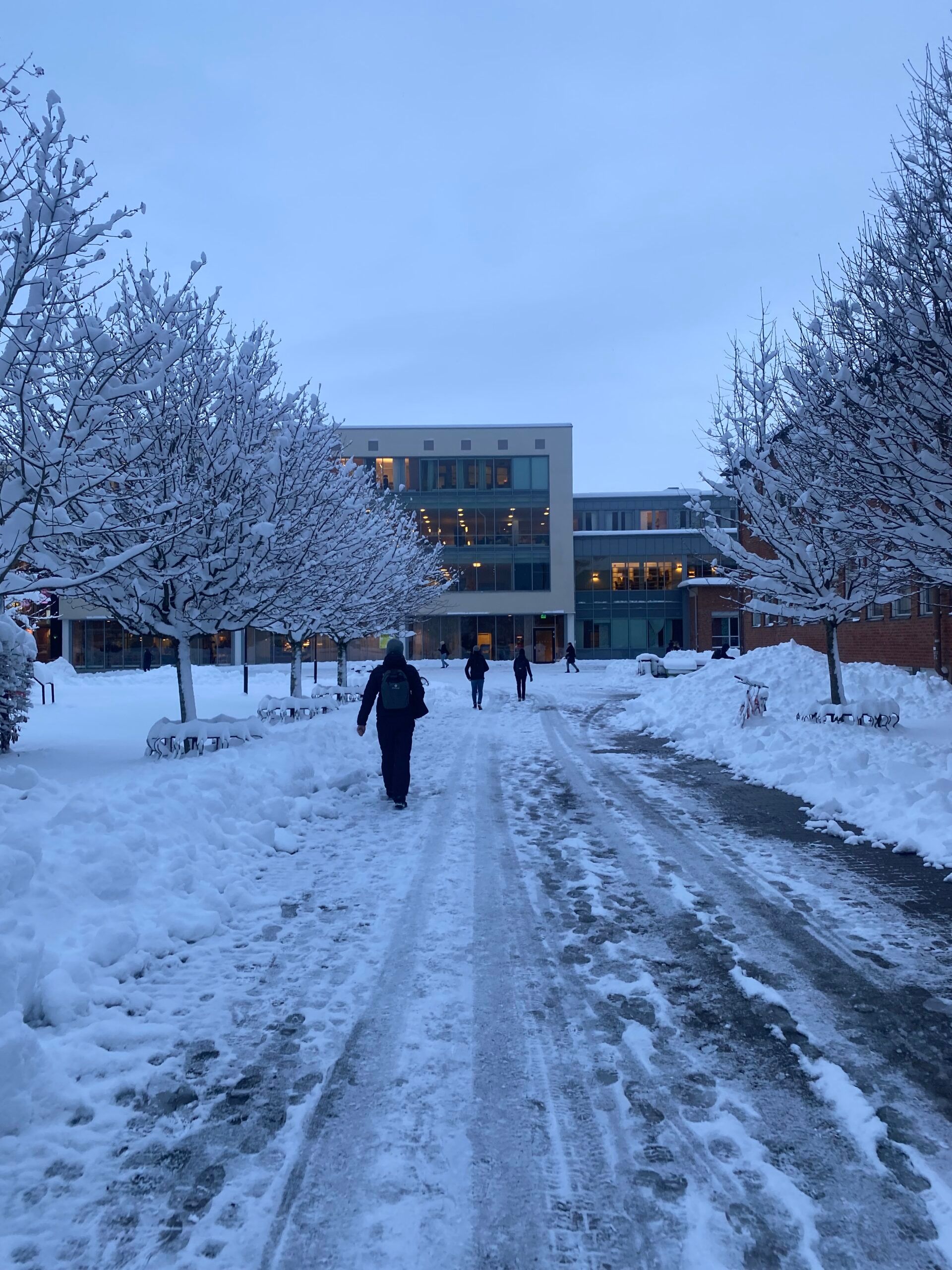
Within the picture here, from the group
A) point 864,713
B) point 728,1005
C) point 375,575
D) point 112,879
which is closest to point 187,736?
point 112,879

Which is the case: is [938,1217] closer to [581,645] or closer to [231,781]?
[231,781]

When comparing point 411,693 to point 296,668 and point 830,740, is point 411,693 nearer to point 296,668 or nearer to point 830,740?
point 830,740

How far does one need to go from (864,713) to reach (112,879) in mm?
12152

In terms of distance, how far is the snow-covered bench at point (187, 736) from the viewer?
36.8ft

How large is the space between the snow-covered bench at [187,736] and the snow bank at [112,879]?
402 mm

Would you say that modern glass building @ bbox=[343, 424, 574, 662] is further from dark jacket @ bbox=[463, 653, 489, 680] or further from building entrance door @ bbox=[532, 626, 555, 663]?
dark jacket @ bbox=[463, 653, 489, 680]

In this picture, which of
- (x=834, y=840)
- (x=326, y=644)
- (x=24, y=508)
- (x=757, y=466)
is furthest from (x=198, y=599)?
(x=326, y=644)

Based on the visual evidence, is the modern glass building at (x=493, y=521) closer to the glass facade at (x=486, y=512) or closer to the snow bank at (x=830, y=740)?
the glass facade at (x=486, y=512)

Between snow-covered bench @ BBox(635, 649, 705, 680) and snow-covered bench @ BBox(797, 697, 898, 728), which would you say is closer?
snow-covered bench @ BBox(797, 697, 898, 728)

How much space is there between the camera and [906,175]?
9.30 metres

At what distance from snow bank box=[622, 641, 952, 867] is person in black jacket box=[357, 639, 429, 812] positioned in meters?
→ 4.42

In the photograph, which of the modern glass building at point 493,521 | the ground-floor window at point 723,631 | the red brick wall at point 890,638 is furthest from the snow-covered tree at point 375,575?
the ground-floor window at point 723,631

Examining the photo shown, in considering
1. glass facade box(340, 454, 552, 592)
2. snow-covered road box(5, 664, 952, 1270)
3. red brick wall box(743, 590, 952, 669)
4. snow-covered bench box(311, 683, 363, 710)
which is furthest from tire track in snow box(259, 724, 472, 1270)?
glass facade box(340, 454, 552, 592)

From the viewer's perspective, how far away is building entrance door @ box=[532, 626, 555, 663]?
55.1 m
